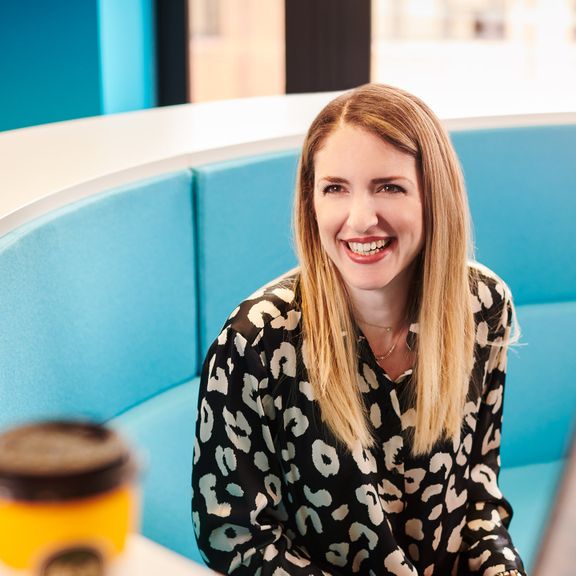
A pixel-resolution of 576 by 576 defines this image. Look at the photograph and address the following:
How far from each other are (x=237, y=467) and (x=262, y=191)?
65 cm

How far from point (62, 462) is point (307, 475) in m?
0.96

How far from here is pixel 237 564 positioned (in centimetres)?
128

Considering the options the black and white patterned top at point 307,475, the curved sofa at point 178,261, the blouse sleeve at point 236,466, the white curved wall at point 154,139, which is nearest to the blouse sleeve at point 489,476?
the black and white patterned top at point 307,475

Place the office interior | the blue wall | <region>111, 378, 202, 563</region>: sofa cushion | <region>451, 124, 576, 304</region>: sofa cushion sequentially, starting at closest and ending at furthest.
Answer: the office interior
<region>111, 378, 202, 563</region>: sofa cushion
<region>451, 124, 576, 304</region>: sofa cushion
the blue wall

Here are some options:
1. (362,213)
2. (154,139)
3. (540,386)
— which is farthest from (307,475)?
(540,386)

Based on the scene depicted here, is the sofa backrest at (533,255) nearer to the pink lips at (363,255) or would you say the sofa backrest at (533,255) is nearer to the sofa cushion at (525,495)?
the sofa cushion at (525,495)

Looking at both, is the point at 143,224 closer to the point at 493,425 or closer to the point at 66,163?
the point at 66,163

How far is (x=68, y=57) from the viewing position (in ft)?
14.1

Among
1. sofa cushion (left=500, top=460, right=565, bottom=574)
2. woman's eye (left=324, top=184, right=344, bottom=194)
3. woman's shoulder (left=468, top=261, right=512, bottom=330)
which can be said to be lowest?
sofa cushion (left=500, top=460, right=565, bottom=574)

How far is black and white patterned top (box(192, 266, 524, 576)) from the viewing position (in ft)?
4.13

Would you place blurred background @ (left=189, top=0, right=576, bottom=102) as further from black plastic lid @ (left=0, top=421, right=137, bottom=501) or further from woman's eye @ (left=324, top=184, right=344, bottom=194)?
black plastic lid @ (left=0, top=421, right=137, bottom=501)

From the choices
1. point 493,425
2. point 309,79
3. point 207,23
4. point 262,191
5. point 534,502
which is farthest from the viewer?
point 207,23

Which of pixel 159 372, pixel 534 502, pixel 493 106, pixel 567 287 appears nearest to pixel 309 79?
pixel 493 106

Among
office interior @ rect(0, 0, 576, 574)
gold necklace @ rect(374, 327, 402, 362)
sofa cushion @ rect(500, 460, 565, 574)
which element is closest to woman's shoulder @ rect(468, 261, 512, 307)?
gold necklace @ rect(374, 327, 402, 362)
